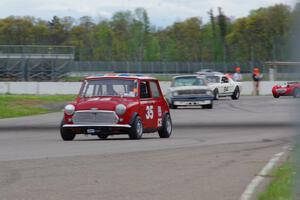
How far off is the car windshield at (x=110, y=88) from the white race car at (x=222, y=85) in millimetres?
23957

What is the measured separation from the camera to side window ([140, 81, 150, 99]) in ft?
56.5

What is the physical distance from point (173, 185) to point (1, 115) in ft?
68.0

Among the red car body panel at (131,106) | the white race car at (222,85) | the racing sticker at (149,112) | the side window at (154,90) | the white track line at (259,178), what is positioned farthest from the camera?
the white race car at (222,85)

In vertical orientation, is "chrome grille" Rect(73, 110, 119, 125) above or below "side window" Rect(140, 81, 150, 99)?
below

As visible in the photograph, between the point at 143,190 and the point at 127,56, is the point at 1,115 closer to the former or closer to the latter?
the point at 127,56

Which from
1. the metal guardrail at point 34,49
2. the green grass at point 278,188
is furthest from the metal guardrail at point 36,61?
the green grass at point 278,188

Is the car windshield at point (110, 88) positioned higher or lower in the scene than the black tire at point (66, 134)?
higher

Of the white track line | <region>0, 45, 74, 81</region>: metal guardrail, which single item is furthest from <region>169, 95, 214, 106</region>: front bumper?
the white track line

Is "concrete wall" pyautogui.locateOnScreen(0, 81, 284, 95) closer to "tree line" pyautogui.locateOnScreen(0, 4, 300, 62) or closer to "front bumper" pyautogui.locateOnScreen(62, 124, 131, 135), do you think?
"tree line" pyautogui.locateOnScreen(0, 4, 300, 62)

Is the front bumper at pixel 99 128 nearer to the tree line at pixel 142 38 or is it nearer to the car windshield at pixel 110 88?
the car windshield at pixel 110 88

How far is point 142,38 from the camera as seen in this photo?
40.0m

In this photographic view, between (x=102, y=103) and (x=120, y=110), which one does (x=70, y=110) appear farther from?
(x=120, y=110)

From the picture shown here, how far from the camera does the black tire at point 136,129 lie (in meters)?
16.2

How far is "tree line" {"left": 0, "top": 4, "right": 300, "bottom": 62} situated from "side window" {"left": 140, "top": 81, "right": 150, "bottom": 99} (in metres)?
8.14
